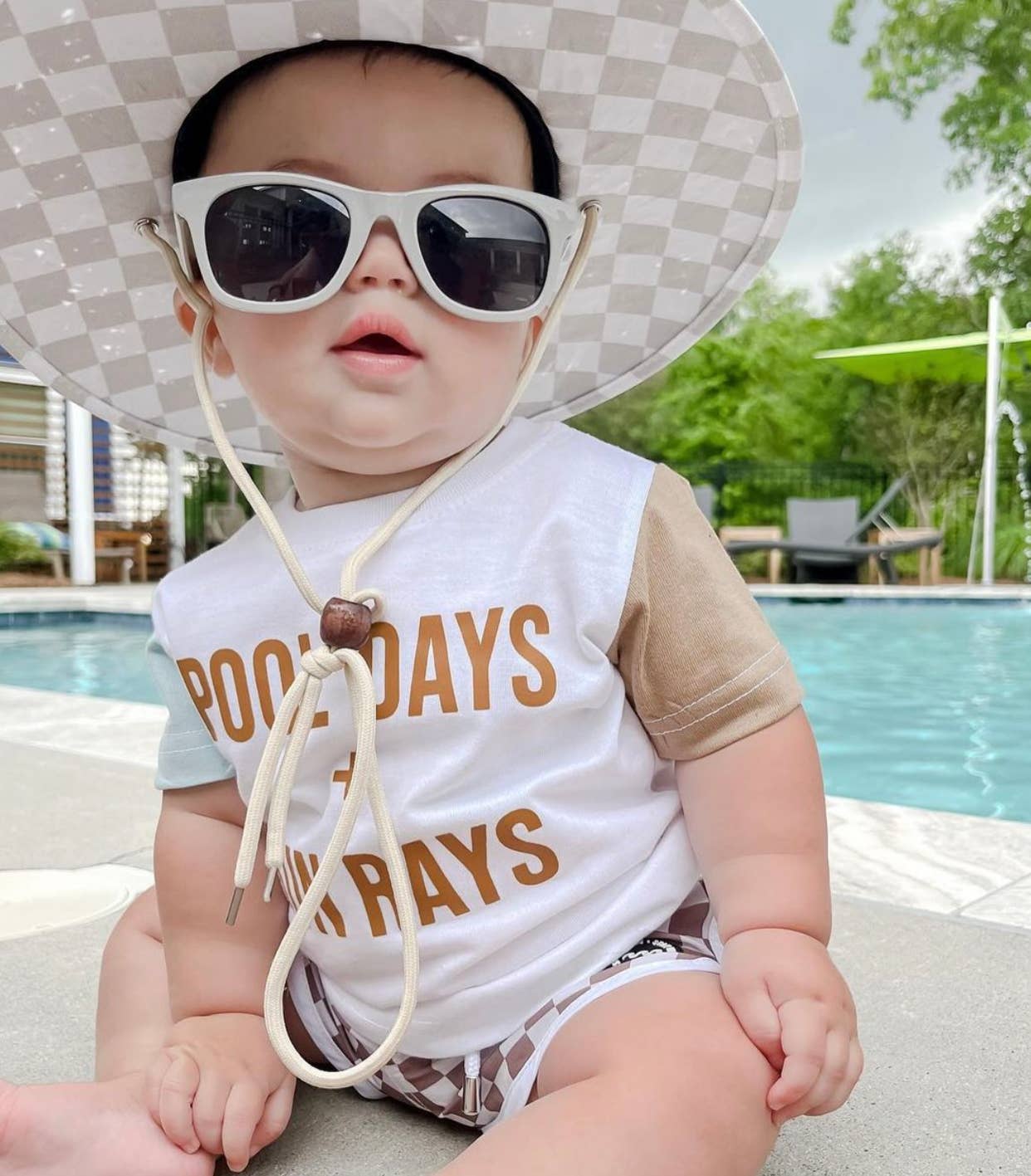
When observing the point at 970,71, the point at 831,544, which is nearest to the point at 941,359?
the point at 831,544

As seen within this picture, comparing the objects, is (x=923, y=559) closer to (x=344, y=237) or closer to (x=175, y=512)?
(x=175, y=512)

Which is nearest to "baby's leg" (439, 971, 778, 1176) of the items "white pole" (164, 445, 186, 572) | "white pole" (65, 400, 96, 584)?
"white pole" (65, 400, 96, 584)

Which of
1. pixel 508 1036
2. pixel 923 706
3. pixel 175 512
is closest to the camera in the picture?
pixel 508 1036

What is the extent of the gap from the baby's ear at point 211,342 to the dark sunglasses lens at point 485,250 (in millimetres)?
323

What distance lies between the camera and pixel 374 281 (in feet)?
3.32

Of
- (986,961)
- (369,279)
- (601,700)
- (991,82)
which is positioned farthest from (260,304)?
(991,82)

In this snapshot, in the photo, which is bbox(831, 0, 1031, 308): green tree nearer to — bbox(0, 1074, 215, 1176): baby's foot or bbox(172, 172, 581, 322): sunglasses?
bbox(172, 172, 581, 322): sunglasses

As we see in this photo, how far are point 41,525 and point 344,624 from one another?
13.3 meters

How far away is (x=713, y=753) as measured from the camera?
3.53 ft

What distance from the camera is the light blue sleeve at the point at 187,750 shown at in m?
1.20

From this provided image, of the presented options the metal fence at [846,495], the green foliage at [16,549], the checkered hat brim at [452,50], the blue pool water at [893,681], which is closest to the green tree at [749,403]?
the metal fence at [846,495]

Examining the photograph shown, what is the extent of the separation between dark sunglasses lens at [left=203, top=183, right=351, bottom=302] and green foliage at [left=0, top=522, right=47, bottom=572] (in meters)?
12.8

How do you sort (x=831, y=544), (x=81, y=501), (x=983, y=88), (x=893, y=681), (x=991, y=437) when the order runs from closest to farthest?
(x=893, y=681) → (x=81, y=501) → (x=991, y=437) → (x=831, y=544) → (x=983, y=88)

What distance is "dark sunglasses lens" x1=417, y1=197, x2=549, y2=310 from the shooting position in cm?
101
